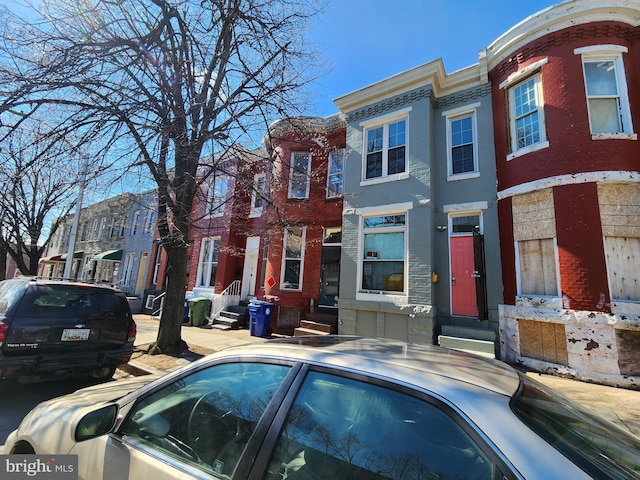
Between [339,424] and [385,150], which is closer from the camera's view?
[339,424]

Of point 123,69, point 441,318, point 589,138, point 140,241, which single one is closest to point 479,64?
point 589,138

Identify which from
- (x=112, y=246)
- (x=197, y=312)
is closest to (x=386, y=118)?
(x=197, y=312)

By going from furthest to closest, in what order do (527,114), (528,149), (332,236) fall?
(332,236)
(527,114)
(528,149)

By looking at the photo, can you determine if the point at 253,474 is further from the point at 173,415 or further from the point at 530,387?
the point at 530,387

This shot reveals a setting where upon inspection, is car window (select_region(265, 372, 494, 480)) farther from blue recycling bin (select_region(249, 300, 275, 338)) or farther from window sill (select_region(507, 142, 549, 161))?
blue recycling bin (select_region(249, 300, 275, 338))

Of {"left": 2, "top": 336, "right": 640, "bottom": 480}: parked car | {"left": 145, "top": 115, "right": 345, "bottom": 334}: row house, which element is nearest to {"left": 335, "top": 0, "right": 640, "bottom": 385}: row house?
{"left": 145, "top": 115, "right": 345, "bottom": 334}: row house

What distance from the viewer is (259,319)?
11.0 m

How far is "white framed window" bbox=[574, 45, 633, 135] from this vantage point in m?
7.74

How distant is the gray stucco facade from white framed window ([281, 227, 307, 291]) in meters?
2.61

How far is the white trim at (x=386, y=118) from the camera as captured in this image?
10287 millimetres

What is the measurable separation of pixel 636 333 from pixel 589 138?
447 cm

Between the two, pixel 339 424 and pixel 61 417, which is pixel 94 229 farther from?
pixel 339 424

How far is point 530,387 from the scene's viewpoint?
5.34 ft

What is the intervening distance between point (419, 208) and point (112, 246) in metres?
22.5
